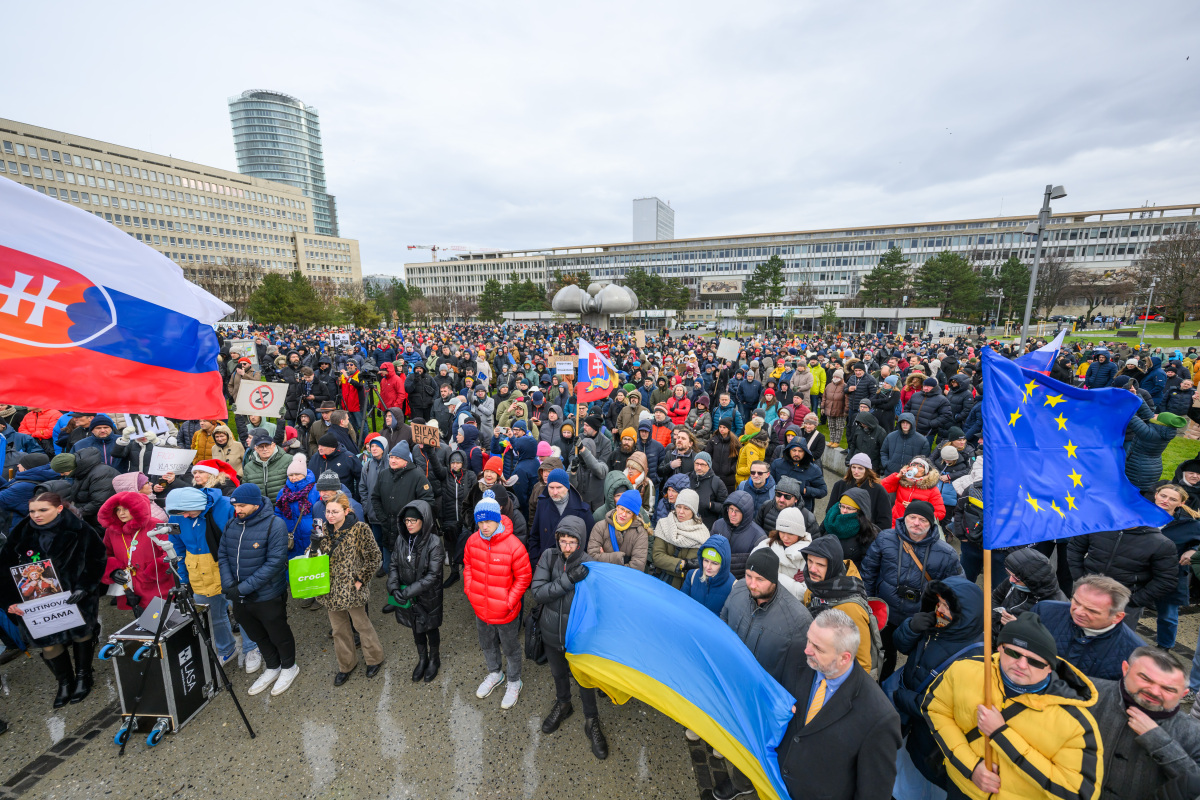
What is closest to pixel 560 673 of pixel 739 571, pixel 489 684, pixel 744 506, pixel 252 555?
pixel 489 684

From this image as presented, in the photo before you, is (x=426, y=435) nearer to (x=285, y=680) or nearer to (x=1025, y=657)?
(x=285, y=680)

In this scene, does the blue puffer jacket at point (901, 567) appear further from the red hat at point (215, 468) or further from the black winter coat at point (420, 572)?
the red hat at point (215, 468)

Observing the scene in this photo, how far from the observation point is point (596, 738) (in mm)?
3748

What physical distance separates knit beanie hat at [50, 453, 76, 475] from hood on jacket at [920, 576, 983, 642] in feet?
28.9

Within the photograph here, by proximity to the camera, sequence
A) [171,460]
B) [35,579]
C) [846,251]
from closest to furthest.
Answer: [35,579] < [171,460] < [846,251]

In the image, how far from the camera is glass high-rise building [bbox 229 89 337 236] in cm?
15138

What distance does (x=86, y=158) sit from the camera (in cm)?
7800

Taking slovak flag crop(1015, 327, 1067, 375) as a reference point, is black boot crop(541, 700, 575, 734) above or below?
below

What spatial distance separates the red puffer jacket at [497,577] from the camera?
4105 millimetres

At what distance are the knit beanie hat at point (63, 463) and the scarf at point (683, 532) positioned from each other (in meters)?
6.88

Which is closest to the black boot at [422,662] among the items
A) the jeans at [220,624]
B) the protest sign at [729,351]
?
the jeans at [220,624]

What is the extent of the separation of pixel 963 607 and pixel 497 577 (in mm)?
3400

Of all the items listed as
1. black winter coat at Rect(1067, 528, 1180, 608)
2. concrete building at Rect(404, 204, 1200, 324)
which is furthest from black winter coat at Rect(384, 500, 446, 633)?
concrete building at Rect(404, 204, 1200, 324)

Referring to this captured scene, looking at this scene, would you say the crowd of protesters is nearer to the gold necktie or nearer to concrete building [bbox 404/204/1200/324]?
the gold necktie
